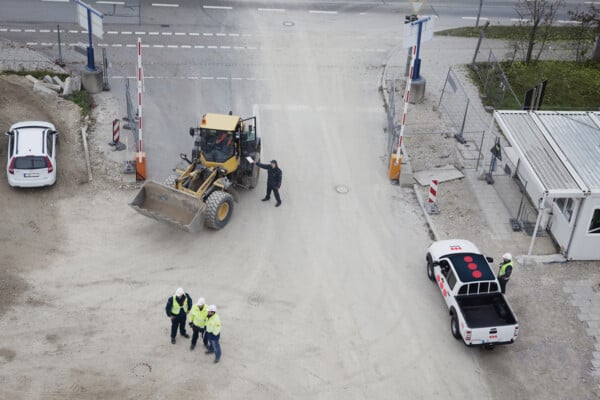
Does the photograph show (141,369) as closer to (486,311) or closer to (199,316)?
(199,316)

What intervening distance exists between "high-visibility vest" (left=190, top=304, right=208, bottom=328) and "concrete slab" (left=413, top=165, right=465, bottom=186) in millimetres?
10158

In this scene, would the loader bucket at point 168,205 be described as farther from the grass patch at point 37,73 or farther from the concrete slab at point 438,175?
the grass patch at point 37,73

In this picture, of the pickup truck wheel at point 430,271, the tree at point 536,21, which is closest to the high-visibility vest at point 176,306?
the pickup truck wheel at point 430,271

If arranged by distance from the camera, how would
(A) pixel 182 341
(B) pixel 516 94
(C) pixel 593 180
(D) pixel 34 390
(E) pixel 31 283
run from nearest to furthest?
(D) pixel 34 390 → (A) pixel 182 341 → (E) pixel 31 283 → (C) pixel 593 180 → (B) pixel 516 94

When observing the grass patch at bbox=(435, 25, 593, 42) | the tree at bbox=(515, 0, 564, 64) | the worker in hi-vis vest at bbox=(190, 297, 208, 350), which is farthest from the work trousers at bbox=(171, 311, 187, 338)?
the grass patch at bbox=(435, 25, 593, 42)

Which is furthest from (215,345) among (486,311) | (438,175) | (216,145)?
(438,175)

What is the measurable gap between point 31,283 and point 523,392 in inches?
496

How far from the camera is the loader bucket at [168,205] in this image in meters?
20.1

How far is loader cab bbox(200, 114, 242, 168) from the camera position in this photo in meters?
21.4

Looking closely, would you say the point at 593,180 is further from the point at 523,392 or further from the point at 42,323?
the point at 42,323

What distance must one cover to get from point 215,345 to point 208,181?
5.87 m

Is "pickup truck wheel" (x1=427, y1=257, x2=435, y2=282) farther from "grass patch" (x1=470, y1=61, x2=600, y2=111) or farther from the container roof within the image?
"grass patch" (x1=470, y1=61, x2=600, y2=111)

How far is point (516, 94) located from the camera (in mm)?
29609

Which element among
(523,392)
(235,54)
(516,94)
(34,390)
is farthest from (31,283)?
(516,94)
